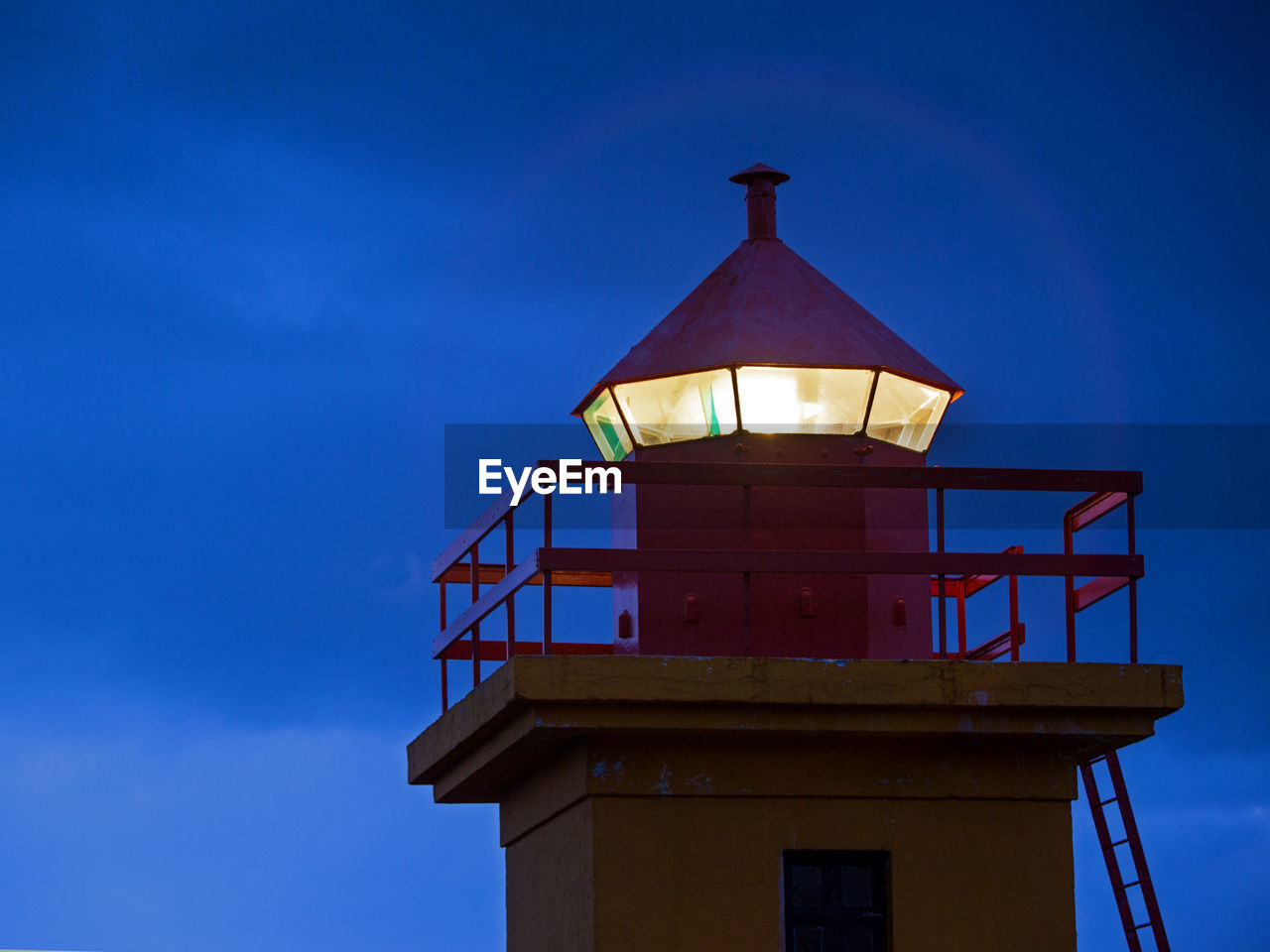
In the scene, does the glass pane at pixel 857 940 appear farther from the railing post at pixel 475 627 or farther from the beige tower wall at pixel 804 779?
the railing post at pixel 475 627

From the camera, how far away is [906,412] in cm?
1266

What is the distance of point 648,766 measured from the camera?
11.4 m

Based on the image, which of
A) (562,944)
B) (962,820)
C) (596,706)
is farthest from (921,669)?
(562,944)

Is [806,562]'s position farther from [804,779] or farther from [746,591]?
[804,779]

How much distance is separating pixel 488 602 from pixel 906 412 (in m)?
2.92

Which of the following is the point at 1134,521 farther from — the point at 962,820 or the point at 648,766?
the point at 648,766

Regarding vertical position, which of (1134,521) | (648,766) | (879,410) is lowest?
(648,766)

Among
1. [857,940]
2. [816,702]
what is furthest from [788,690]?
[857,940]

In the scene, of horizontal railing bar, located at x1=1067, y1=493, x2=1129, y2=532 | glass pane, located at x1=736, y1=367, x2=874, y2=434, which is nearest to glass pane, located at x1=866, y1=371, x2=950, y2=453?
glass pane, located at x1=736, y1=367, x2=874, y2=434

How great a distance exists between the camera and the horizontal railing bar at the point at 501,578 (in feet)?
44.9

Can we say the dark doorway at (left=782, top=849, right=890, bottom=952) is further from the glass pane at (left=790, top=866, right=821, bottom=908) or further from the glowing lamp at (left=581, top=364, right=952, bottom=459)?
the glowing lamp at (left=581, top=364, right=952, bottom=459)

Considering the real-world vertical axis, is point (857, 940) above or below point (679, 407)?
below

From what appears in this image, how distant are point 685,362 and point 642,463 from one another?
55.1 inches

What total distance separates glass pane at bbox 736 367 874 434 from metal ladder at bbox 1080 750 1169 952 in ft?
10.9
